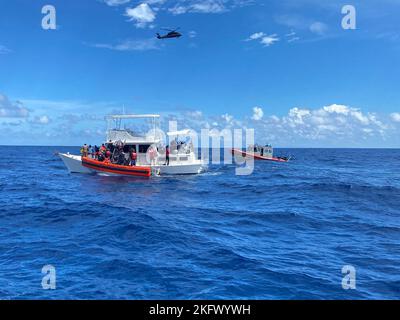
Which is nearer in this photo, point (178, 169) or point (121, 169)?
point (121, 169)

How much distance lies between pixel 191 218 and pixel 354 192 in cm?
1576

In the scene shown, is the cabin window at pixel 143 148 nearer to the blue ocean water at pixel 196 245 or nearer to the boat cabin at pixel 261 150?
the blue ocean water at pixel 196 245

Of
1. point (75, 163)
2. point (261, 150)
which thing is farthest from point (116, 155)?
point (261, 150)

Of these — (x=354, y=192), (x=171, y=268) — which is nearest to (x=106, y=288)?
(x=171, y=268)

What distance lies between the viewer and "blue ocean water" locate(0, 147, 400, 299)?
27.1 ft

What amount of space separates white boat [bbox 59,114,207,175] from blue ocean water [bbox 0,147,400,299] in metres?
9.43

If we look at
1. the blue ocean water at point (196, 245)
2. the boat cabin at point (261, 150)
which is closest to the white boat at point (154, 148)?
the blue ocean water at point (196, 245)

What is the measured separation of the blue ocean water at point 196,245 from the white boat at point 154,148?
9.43 meters

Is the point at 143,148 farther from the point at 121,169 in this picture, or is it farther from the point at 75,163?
the point at 75,163

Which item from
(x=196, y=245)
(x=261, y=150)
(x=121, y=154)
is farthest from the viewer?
(x=261, y=150)

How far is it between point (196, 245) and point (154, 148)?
21208 millimetres

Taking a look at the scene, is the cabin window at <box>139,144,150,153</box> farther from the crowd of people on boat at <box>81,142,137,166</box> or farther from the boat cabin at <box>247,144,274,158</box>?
the boat cabin at <box>247,144,274,158</box>

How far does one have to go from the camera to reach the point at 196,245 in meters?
11.8
